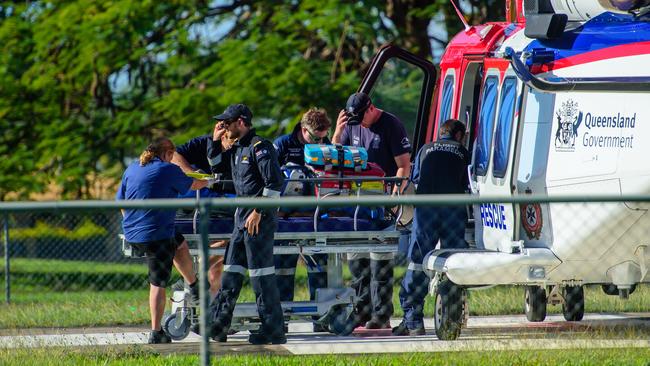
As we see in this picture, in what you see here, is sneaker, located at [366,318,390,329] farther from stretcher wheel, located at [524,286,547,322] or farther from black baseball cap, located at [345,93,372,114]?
black baseball cap, located at [345,93,372,114]

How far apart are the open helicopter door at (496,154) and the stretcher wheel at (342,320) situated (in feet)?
4.15

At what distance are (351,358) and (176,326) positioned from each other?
77.2 inches

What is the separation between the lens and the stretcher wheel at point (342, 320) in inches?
419

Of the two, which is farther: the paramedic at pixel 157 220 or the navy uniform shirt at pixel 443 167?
the navy uniform shirt at pixel 443 167

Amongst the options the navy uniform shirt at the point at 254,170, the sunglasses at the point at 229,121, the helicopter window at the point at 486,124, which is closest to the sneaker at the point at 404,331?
the helicopter window at the point at 486,124

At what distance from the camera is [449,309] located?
10172 mm

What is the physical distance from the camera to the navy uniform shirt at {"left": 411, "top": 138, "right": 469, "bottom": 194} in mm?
10430

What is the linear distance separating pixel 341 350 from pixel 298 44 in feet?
39.4

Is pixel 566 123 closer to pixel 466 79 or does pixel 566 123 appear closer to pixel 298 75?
pixel 466 79

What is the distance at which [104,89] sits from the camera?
2297 cm

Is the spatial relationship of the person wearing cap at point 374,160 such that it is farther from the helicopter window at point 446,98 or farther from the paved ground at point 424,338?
the helicopter window at point 446,98

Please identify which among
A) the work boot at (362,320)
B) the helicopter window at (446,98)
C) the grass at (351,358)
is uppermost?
the helicopter window at (446,98)

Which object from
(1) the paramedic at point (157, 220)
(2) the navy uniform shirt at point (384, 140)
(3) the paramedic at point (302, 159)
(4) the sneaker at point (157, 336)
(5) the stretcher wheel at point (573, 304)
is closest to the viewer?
(1) the paramedic at point (157, 220)

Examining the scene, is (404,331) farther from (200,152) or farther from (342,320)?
(200,152)
